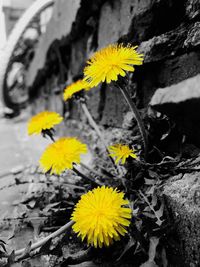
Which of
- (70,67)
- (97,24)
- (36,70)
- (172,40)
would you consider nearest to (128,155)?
(172,40)

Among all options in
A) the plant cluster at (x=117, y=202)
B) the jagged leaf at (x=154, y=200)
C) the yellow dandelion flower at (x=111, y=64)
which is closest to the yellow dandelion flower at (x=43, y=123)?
the plant cluster at (x=117, y=202)

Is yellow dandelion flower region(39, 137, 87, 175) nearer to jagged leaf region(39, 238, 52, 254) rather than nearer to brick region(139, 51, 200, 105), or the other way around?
jagged leaf region(39, 238, 52, 254)

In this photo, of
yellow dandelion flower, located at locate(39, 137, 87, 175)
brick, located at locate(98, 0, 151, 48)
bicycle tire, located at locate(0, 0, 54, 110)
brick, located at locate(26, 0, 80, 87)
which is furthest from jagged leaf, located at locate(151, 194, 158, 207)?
bicycle tire, located at locate(0, 0, 54, 110)

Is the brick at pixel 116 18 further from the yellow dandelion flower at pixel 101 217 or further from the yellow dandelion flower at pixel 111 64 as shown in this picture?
the yellow dandelion flower at pixel 101 217

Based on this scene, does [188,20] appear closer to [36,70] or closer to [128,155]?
[128,155]

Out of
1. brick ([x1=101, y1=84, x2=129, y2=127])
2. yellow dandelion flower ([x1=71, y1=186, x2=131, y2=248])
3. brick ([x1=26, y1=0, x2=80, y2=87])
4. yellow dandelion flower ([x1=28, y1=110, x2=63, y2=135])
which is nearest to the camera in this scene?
yellow dandelion flower ([x1=71, y1=186, x2=131, y2=248])

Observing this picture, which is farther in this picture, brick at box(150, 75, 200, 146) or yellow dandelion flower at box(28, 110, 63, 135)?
yellow dandelion flower at box(28, 110, 63, 135)

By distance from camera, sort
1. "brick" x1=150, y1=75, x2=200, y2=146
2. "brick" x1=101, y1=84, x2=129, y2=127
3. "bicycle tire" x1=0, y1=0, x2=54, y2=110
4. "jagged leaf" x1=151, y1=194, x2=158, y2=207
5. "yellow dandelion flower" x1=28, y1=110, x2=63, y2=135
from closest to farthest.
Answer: "brick" x1=150, y1=75, x2=200, y2=146, "jagged leaf" x1=151, y1=194, x2=158, y2=207, "yellow dandelion flower" x1=28, y1=110, x2=63, y2=135, "brick" x1=101, y1=84, x2=129, y2=127, "bicycle tire" x1=0, y1=0, x2=54, y2=110

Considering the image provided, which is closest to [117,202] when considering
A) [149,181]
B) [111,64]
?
[149,181]
